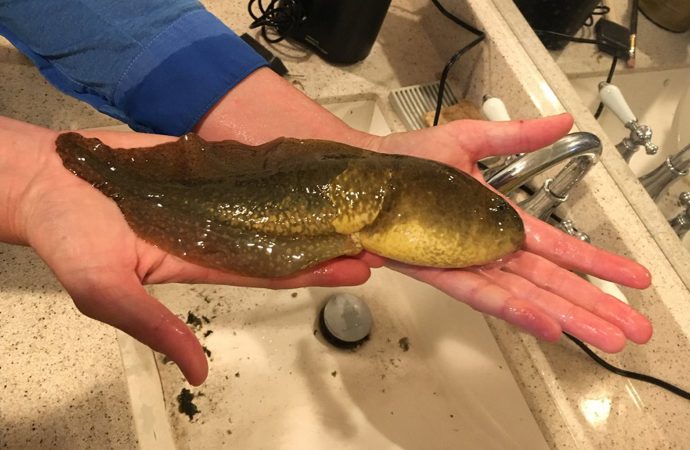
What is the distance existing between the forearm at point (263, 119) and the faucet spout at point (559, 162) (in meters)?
0.28

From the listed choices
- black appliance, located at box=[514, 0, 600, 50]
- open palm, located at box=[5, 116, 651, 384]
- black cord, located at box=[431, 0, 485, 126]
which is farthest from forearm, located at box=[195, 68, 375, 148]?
A: black appliance, located at box=[514, 0, 600, 50]

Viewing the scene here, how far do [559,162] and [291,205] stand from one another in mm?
440

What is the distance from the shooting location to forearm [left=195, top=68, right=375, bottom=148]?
1.03m

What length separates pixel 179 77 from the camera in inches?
39.0

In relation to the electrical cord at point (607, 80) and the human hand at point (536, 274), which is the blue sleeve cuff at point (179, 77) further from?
the electrical cord at point (607, 80)

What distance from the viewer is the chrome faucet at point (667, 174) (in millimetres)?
1165

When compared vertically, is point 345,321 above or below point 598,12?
below

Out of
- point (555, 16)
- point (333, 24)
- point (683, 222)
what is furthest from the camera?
point (555, 16)

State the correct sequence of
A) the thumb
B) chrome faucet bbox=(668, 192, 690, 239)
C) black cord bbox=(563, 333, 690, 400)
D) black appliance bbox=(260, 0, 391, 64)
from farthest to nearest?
black appliance bbox=(260, 0, 391, 64), chrome faucet bbox=(668, 192, 690, 239), black cord bbox=(563, 333, 690, 400), the thumb

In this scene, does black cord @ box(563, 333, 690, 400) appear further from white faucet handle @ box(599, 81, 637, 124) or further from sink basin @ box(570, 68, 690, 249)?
sink basin @ box(570, 68, 690, 249)

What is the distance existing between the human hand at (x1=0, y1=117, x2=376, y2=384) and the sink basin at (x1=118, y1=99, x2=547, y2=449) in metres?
0.28

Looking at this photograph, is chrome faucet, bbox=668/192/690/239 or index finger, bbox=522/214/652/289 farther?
chrome faucet, bbox=668/192/690/239

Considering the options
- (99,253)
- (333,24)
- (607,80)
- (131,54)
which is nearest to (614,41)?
(607,80)

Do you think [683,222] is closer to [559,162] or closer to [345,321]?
[559,162]
